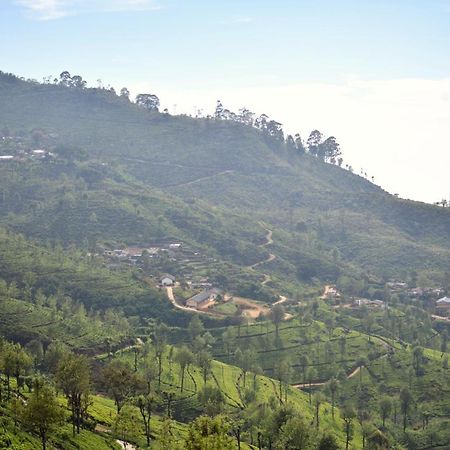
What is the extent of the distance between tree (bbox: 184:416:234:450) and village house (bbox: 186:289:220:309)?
3254 inches

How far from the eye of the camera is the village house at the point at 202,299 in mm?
120688

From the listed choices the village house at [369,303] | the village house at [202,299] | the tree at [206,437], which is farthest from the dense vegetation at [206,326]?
the village house at [202,299]

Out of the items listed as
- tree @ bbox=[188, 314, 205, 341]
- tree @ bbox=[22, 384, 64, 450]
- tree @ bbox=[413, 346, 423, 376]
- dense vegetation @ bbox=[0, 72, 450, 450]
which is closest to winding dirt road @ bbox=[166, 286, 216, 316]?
dense vegetation @ bbox=[0, 72, 450, 450]

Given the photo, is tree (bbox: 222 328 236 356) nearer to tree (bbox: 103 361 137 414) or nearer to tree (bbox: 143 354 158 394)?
tree (bbox: 143 354 158 394)

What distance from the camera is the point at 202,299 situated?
4838 inches

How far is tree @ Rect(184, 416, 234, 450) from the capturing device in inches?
1321

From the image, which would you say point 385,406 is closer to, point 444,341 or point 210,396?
point 210,396

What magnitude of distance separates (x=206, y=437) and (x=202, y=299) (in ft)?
290

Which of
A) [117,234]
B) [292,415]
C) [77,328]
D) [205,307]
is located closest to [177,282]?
[205,307]

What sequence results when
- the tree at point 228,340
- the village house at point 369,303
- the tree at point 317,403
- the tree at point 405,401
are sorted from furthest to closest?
the village house at point 369,303 → the tree at point 228,340 → the tree at point 405,401 → the tree at point 317,403

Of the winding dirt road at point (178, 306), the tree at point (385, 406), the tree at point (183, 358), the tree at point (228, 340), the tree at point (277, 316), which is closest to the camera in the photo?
the tree at point (183, 358)

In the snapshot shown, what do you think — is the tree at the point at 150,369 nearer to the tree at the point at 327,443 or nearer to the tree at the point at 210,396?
the tree at the point at 210,396

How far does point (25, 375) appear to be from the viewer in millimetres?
65500

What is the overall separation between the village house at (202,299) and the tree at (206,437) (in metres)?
82.6
